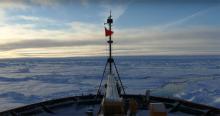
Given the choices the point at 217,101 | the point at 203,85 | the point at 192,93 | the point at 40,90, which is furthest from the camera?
the point at 203,85

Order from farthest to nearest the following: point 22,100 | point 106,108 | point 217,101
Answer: point 22,100, point 217,101, point 106,108

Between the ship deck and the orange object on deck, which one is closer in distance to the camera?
the orange object on deck

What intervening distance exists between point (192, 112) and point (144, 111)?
226 centimetres

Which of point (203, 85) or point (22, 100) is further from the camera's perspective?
point (203, 85)

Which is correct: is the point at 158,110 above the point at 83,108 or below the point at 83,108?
above

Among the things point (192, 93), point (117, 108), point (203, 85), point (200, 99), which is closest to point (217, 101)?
point (200, 99)

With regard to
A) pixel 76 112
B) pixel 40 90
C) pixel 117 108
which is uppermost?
pixel 117 108

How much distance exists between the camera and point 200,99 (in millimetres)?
31125

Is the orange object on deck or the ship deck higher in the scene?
the orange object on deck

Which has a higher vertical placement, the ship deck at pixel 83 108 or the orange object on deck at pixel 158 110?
the orange object on deck at pixel 158 110

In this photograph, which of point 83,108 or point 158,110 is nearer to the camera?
point 158,110

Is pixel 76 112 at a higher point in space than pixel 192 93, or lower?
higher

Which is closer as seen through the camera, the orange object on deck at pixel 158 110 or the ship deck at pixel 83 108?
the orange object on deck at pixel 158 110

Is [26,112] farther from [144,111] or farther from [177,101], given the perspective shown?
[177,101]
